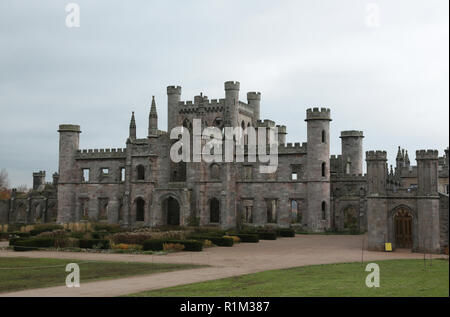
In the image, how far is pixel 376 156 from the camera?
31.8 m

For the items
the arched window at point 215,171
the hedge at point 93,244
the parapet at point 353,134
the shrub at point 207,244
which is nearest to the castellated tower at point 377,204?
the shrub at point 207,244

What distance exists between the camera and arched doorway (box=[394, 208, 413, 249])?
3072 cm

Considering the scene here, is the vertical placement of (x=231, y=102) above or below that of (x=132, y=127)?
above

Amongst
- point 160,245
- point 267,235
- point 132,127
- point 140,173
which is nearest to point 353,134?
point 267,235

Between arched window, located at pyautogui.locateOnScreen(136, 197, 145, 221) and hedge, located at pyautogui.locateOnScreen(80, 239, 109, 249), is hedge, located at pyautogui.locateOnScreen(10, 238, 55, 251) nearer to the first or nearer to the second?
hedge, located at pyautogui.locateOnScreen(80, 239, 109, 249)

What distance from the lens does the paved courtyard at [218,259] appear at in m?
16.9

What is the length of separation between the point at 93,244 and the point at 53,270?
1029 cm

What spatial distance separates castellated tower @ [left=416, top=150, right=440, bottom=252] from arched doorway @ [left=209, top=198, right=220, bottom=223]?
26965 mm

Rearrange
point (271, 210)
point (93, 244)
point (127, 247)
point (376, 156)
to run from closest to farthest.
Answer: point (127, 247)
point (376, 156)
point (93, 244)
point (271, 210)

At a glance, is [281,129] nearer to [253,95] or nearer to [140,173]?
[253,95]

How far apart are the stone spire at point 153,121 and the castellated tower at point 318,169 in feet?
54.1

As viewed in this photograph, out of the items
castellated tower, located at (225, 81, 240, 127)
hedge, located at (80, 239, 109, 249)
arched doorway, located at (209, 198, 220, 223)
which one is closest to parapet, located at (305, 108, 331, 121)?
castellated tower, located at (225, 81, 240, 127)
